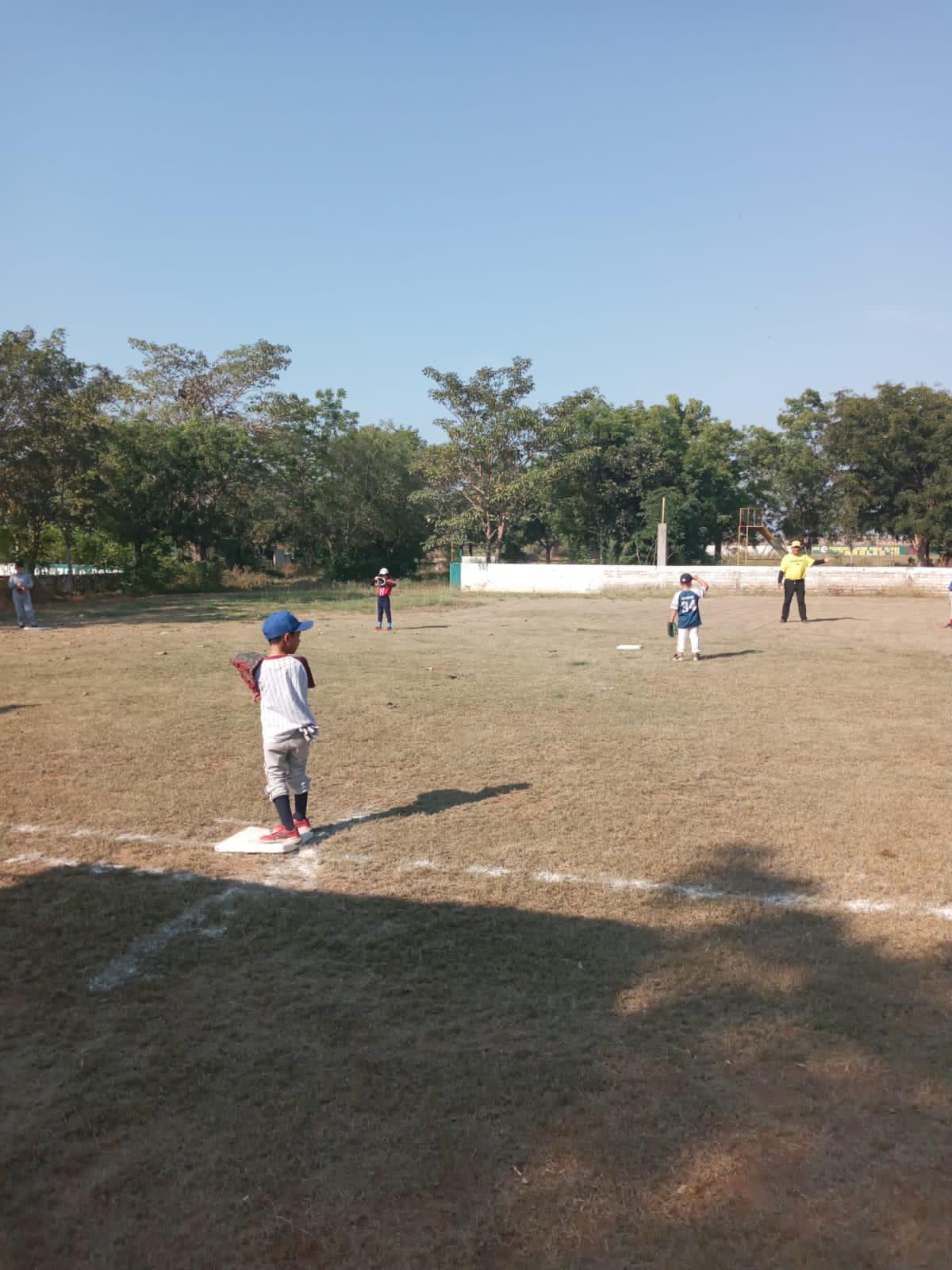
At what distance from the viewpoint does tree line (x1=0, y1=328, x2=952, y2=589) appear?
97.8 ft

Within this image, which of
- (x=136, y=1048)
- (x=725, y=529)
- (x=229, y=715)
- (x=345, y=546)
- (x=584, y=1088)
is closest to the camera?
(x=584, y=1088)

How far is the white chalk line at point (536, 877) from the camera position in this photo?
15.3 ft

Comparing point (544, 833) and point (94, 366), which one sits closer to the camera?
point (544, 833)

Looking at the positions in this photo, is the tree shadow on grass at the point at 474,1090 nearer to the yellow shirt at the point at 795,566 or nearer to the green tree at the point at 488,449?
the yellow shirt at the point at 795,566

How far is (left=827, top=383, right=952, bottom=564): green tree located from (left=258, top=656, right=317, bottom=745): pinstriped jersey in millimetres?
39364

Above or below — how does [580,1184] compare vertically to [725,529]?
below

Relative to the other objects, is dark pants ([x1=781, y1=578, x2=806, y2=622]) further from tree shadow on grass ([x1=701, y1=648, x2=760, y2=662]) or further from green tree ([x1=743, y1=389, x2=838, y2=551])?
green tree ([x1=743, y1=389, x2=838, y2=551])

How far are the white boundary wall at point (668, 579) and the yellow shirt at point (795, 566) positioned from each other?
13005 millimetres

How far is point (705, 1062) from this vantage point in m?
3.28

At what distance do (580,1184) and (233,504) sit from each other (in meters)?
39.6

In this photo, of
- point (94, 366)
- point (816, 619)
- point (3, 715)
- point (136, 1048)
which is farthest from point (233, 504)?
point (136, 1048)

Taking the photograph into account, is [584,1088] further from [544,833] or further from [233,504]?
[233,504]

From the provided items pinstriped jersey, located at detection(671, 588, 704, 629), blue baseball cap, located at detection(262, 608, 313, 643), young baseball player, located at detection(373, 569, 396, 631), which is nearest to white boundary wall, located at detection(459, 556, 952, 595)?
young baseball player, located at detection(373, 569, 396, 631)

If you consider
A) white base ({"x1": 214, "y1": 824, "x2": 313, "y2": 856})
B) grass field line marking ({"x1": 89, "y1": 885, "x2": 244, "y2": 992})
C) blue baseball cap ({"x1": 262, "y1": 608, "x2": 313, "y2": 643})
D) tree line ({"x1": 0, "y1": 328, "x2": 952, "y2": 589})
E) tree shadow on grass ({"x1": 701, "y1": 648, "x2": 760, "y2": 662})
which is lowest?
grass field line marking ({"x1": 89, "y1": 885, "x2": 244, "y2": 992})
